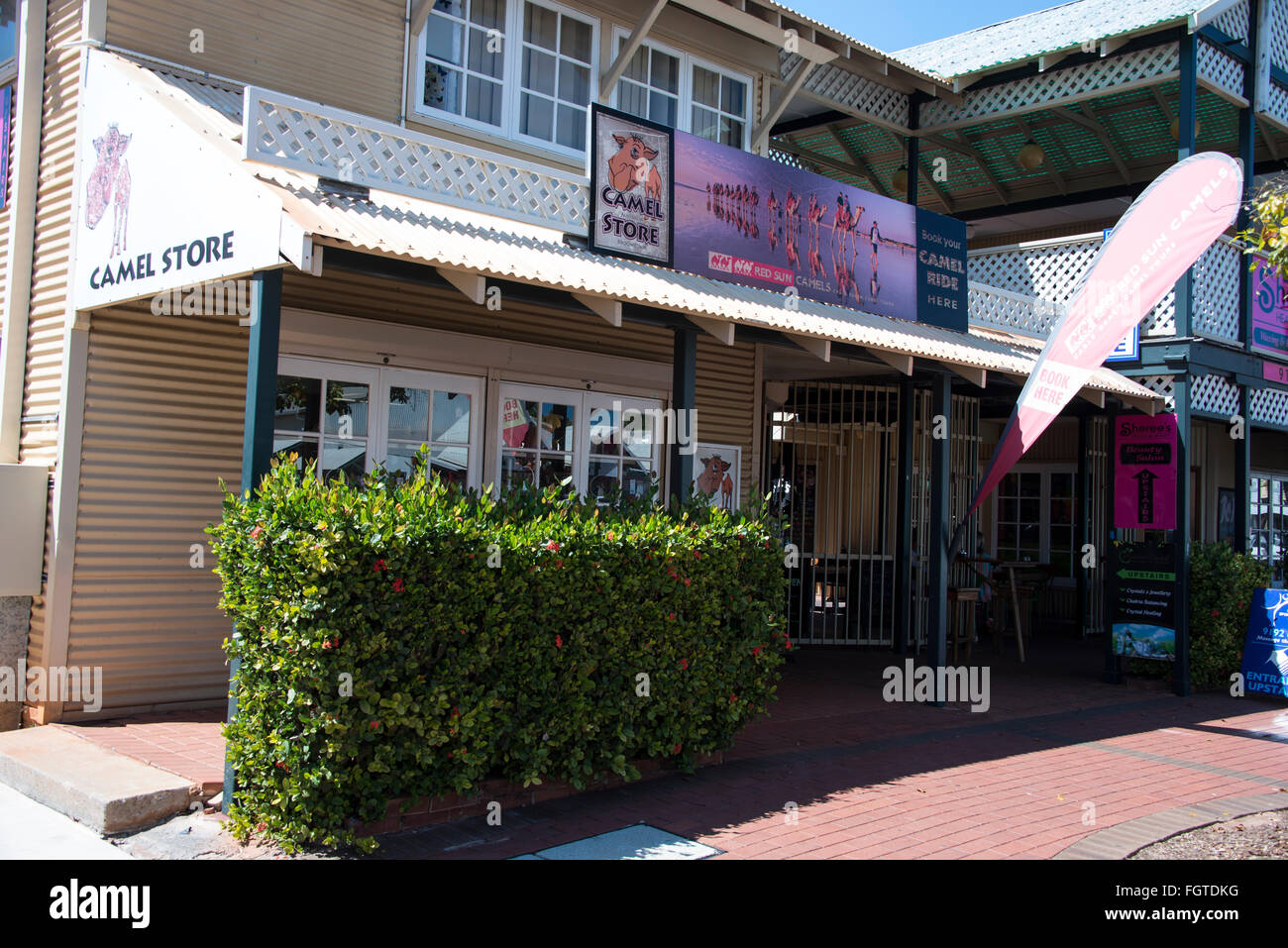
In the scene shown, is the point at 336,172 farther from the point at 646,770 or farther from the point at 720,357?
the point at 720,357

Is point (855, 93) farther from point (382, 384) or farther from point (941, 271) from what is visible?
point (382, 384)

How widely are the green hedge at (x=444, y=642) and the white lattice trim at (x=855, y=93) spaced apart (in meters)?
7.23

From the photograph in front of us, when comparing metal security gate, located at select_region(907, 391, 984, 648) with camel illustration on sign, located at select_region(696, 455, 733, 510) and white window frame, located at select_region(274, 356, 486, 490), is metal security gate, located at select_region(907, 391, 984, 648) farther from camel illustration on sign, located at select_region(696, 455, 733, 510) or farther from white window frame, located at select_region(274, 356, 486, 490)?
white window frame, located at select_region(274, 356, 486, 490)

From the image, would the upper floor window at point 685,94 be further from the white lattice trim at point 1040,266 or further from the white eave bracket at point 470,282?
the white eave bracket at point 470,282

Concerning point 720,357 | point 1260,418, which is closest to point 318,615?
point 720,357

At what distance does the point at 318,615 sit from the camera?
192 inches

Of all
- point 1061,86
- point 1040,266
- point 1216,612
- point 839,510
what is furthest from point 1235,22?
point 839,510

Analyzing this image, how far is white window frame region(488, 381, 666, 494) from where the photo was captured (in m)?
9.02

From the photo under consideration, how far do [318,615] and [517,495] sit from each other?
165cm

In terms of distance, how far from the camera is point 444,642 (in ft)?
17.6

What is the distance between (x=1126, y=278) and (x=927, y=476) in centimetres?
484

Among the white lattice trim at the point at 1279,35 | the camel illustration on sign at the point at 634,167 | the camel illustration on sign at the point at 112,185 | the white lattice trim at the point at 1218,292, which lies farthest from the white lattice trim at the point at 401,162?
the white lattice trim at the point at 1279,35
